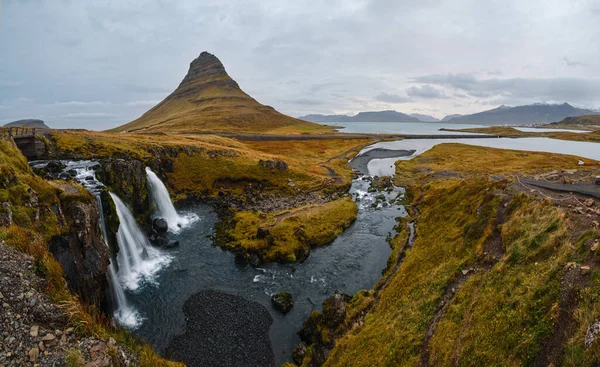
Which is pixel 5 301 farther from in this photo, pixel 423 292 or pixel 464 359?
pixel 423 292

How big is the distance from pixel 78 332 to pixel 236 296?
68.8 ft

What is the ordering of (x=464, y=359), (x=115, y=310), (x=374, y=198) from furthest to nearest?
1. (x=374, y=198)
2. (x=115, y=310)
3. (x=464, y=359)

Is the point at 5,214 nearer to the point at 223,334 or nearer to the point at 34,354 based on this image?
the point at 34,354

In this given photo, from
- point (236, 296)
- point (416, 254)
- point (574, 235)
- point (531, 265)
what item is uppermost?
point (574, 235)

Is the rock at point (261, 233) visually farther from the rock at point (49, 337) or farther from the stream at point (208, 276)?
the rock at point (49, 337)

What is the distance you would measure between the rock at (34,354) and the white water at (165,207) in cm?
4183

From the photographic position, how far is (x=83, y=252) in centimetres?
2589

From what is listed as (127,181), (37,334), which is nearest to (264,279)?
(37,334)

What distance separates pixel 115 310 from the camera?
1160 inches

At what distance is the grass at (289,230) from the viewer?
41997 mm

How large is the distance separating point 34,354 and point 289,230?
121 ft

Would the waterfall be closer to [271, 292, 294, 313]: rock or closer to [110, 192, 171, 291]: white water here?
[110, 192, 171, 291]: white water

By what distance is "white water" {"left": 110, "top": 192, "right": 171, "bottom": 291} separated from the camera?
3462cm

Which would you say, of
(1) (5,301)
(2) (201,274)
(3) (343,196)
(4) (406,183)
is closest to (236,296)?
(2) (201,274)
